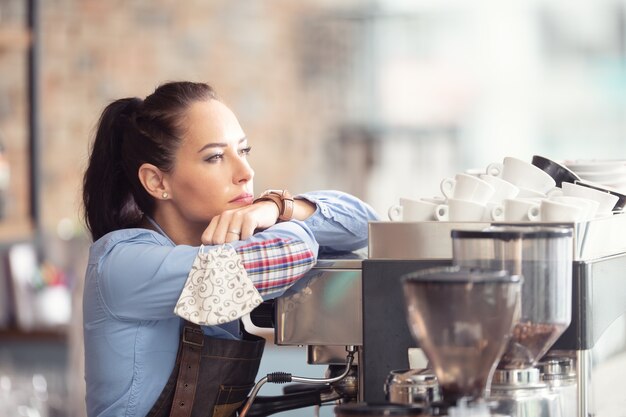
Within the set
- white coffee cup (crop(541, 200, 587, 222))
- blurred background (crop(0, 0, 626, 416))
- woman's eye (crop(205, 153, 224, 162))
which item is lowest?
white coffee cup (crop(541, 200, 587, 222))

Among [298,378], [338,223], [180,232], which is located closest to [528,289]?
[298,378]

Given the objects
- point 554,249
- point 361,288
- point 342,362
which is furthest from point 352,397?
point 554,249

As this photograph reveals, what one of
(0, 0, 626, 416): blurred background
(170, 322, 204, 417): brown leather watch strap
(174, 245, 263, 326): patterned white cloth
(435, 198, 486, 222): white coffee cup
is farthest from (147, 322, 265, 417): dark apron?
(0, 0, 626, 416): blurred background

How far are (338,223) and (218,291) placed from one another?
1.05ft

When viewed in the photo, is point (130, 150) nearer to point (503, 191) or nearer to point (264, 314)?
point (264, 314)

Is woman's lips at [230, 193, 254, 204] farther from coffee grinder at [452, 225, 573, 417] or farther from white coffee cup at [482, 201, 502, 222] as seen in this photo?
coffee grinder at [452, 225, 573, 417]

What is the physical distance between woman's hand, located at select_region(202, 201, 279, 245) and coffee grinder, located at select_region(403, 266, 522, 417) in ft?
1.53

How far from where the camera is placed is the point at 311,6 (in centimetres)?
470

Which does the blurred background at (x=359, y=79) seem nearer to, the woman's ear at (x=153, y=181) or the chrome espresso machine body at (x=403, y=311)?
the woman's ear at (x=153, y=181)

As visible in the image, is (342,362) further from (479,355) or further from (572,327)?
(479,355)

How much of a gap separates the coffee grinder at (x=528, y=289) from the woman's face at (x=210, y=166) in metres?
0.54

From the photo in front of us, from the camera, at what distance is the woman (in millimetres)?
1331

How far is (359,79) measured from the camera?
15.6 ft

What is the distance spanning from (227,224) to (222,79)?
3.40 m
